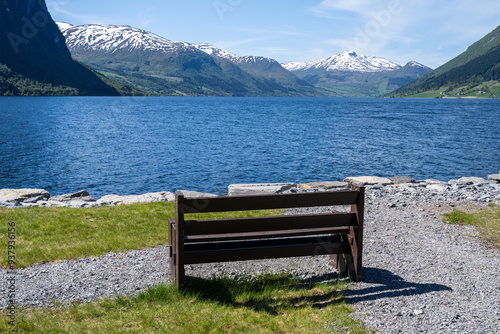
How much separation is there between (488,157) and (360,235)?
152ft

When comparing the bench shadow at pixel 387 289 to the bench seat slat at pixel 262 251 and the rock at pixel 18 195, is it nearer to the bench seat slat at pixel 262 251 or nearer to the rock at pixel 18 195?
the bench seat slat at pixel 262 251

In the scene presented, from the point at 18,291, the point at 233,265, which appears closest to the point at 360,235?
the point at 233,265

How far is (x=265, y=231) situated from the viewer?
7.81 meters

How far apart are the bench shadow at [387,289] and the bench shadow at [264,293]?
0.33 meters

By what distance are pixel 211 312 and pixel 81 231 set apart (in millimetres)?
6476

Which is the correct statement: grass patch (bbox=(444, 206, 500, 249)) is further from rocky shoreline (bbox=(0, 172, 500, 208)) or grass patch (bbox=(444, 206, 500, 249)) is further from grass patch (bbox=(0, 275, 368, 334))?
grass patch (bbox=(0, 275, 368, 334))

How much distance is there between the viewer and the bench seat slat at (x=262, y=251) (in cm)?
730

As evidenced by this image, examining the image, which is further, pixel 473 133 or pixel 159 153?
pixel 473 133

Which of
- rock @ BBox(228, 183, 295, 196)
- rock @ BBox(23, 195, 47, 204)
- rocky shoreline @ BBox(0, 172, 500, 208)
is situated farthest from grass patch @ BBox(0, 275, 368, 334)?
rock @ BBox(23, 195, 47, 204)

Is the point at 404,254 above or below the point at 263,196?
below

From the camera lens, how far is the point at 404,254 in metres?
9.87

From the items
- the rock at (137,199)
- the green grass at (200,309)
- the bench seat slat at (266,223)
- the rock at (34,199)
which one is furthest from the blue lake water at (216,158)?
the bench seat slat at (266,223)

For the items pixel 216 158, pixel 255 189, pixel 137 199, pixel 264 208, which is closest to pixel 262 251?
pixel 264 208

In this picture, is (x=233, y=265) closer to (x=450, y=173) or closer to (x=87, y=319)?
(x=87, y=319)
